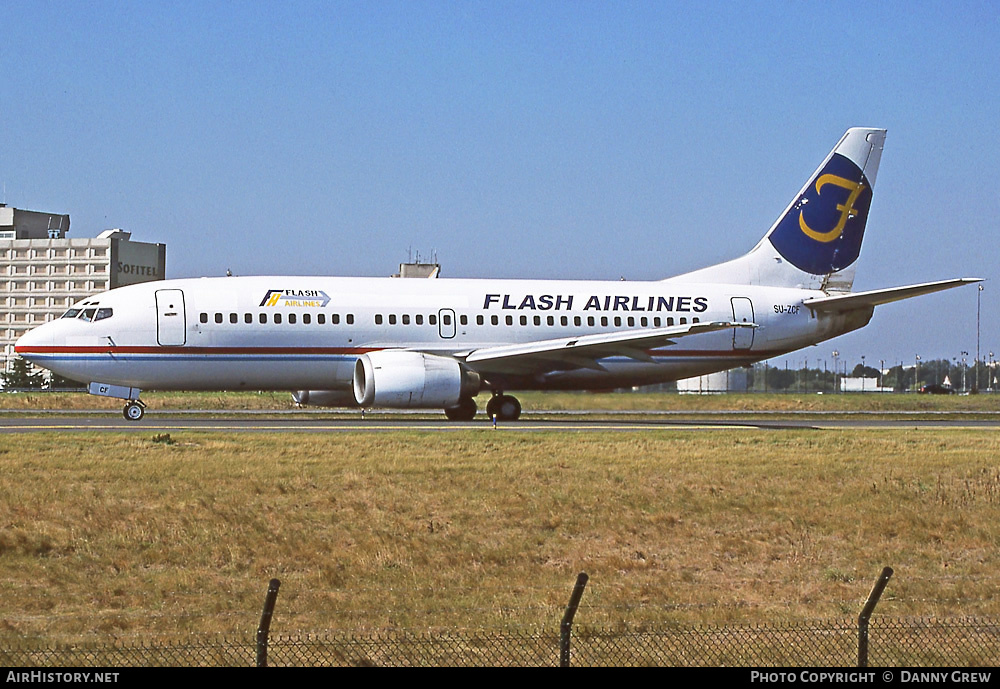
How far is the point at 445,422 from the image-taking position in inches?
1671

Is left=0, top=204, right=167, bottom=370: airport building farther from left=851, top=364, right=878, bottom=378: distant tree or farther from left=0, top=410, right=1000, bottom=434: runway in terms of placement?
left=0, top=410, right=1000, bottom=434: runway

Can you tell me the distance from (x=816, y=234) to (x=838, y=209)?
1.31 meters

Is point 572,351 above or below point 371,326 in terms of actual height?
below

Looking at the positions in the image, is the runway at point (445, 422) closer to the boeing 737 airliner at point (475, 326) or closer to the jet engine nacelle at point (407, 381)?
the jet engine nacelle at point (407, 381)

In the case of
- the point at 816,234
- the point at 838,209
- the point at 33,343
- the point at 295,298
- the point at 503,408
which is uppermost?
the point at 838,209

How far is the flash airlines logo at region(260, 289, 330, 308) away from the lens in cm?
4019

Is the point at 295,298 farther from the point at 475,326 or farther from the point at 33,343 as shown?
the point at 33,343

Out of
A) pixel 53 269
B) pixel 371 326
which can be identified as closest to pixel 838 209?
pixel 371 326

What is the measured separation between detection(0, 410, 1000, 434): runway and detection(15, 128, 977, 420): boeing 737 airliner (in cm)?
118

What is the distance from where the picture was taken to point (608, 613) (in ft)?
63.6

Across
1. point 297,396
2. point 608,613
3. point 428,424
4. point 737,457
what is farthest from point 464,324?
point 608,613

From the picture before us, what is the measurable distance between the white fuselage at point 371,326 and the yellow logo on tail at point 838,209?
7.61 feet

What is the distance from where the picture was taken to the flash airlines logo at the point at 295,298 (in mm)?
40188

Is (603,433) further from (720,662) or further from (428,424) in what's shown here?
(720,662)
